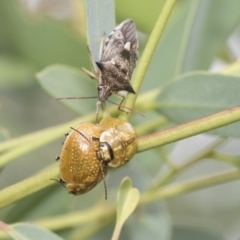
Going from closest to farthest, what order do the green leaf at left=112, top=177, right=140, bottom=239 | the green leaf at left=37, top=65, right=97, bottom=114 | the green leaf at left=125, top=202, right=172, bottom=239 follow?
the green leaf at left=112, top=177, right=140, bottom=239 → the green leaf at left=37, top=65, right=97, bottom=114 → the green leaf at left=125, top=202, right=172, bottom=239

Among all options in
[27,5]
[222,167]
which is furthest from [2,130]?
[222,167]

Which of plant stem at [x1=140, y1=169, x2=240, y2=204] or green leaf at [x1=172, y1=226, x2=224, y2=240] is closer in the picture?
plant stem at [x1=140, y1=169, x2=240, y2=204]

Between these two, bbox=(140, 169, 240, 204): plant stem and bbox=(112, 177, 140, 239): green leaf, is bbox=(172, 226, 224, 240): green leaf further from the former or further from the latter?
bbox=(112, 177, 140, 239): green leaf

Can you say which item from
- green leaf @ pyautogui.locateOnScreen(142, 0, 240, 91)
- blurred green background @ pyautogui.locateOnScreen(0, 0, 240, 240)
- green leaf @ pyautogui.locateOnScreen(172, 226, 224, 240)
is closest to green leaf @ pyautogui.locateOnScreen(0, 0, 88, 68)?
blurred green background @ pyautogui.locateOnScreen(0, 0, 240, 240)

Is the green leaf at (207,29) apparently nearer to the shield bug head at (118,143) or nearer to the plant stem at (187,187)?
the plant stem at (187,187)

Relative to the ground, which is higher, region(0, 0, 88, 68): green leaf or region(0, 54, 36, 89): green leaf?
region(0, 0, 88, 68): green leaf

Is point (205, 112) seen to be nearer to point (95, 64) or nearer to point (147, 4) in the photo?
point (95, 64)

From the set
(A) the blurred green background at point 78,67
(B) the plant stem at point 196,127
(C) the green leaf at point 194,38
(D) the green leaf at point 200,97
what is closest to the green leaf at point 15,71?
(A) the blurred green background at point 78,67
